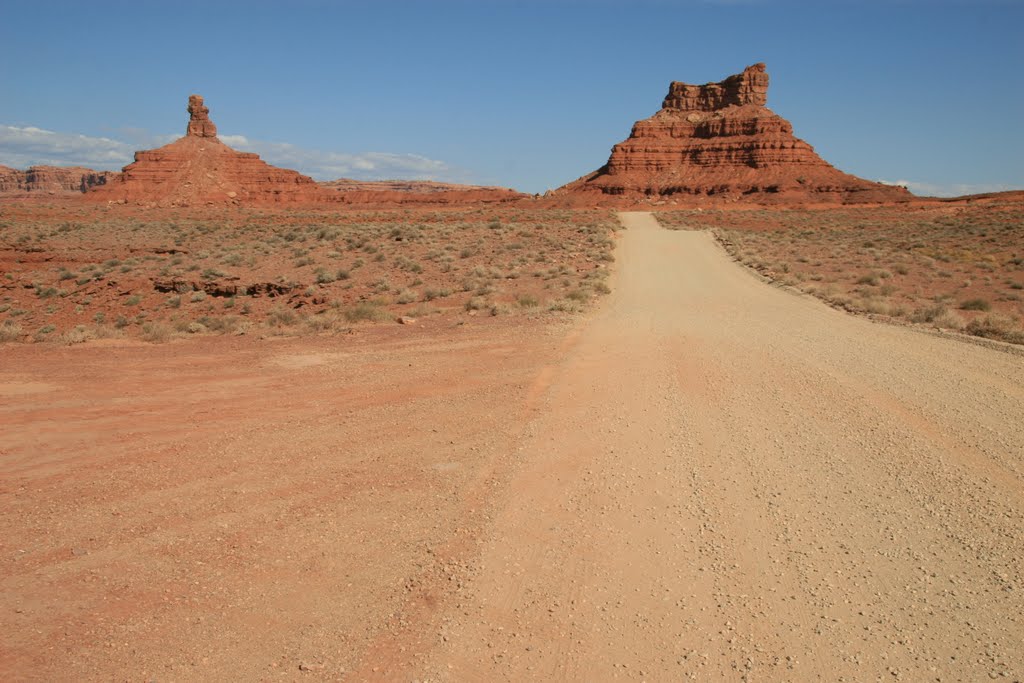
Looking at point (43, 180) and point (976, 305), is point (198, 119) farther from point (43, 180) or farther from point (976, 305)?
point (976, 305)

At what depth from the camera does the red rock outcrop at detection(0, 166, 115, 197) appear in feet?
527

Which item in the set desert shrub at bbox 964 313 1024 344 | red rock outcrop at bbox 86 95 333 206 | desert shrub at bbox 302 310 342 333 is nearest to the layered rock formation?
red rock outcrop at bbox 86 95 333 206

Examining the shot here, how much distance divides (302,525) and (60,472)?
2929 mm

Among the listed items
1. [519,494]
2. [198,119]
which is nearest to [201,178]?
[198,119]

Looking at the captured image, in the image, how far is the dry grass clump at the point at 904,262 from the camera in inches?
664

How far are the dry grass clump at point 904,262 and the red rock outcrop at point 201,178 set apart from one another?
220 feet

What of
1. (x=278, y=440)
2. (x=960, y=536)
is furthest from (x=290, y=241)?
(x=960, y=536)

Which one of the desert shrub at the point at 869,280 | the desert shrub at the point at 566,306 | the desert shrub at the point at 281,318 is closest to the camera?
the desert shrub at the point at 566,306

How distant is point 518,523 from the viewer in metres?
5.47

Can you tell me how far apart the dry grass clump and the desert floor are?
654 centimetres

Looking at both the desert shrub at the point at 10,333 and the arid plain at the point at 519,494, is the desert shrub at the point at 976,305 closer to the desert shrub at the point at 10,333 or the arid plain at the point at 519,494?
the arid plain at the point at 519,494

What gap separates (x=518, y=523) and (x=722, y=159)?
105 meters

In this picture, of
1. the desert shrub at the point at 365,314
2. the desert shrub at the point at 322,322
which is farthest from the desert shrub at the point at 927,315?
the desert shrub at the point at 322,322

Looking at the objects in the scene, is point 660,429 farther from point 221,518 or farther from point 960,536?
point 221,518
